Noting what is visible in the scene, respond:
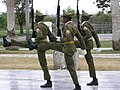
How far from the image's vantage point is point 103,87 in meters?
10.6

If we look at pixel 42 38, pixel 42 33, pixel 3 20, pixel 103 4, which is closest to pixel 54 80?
pixel 42 38

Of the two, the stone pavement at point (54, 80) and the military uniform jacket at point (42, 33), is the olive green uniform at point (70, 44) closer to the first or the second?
the military uniform jacket at point (42, 33)

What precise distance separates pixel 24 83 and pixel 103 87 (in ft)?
6.98

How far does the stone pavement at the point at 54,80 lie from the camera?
10602 millimetres

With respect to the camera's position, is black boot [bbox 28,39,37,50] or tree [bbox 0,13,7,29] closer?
black boot [bbox 28,39,37,50]

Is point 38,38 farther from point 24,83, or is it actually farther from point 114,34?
point 114,34

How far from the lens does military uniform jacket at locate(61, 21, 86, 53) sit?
9624mm

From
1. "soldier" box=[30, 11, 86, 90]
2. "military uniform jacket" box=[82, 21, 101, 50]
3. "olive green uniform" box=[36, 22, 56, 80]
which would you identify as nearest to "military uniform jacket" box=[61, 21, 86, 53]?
"soldier" box=[30, 11, 86, 90]

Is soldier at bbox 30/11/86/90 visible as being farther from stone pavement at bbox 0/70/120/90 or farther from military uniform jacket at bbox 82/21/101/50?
stone pavement at bbox 0/70/120/90

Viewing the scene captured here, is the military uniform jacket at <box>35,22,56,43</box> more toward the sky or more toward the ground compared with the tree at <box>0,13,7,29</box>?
more toward the sky

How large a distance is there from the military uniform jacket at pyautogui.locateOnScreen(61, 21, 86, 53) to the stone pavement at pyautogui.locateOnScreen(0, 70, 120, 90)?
117 cm

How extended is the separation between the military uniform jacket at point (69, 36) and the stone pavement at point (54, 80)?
3.83 feet

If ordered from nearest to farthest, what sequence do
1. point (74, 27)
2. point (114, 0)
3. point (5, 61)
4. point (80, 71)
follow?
1. point (74, 27)
2. point (80, 71)
3. point (5, 61)
4. point (114, 0)

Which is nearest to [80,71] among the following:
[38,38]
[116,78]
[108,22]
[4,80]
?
[116,78]
